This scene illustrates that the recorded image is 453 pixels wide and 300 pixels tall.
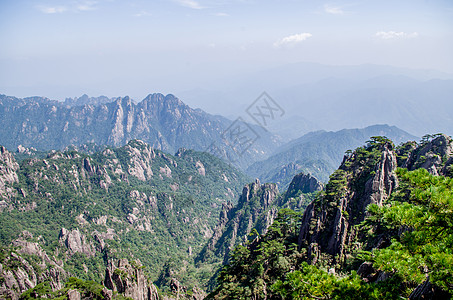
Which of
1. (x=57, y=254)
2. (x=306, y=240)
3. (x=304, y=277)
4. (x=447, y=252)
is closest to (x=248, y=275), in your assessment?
(x=306, y=240)

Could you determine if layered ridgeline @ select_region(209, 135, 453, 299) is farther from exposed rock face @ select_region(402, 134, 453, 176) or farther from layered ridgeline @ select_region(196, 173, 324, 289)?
layered ridgeline @ select_region(196, 173, 324, 289)

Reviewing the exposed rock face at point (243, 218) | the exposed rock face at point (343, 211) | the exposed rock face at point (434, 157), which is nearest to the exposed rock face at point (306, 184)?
the exposed rock face at point (243, 218)

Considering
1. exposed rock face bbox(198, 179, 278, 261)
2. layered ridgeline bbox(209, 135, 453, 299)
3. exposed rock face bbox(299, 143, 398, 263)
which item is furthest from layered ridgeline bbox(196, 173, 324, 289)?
exposed rock face bbox(299, 143, 398, 263)

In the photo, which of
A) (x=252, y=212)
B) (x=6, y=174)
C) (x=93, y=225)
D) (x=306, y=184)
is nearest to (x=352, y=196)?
(x=306, y=184)

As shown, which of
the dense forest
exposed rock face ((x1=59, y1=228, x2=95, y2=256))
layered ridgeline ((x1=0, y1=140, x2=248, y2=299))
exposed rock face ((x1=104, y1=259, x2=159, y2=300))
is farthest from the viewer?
exposed rock face ((x1=59, y1=228, x2=95, y2=256))

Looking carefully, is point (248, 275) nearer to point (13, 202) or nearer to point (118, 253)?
point (118, 253)

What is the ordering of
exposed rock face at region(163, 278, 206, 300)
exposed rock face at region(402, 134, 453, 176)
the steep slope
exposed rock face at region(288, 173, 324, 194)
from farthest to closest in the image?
exposed rock face at region(288, 173, 324, 194), the steep slope, exposed rock face at region(163, 278, 206, 300), exposed rock face at region(402, 134, 453, 176)

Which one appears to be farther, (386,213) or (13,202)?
(13,202)
